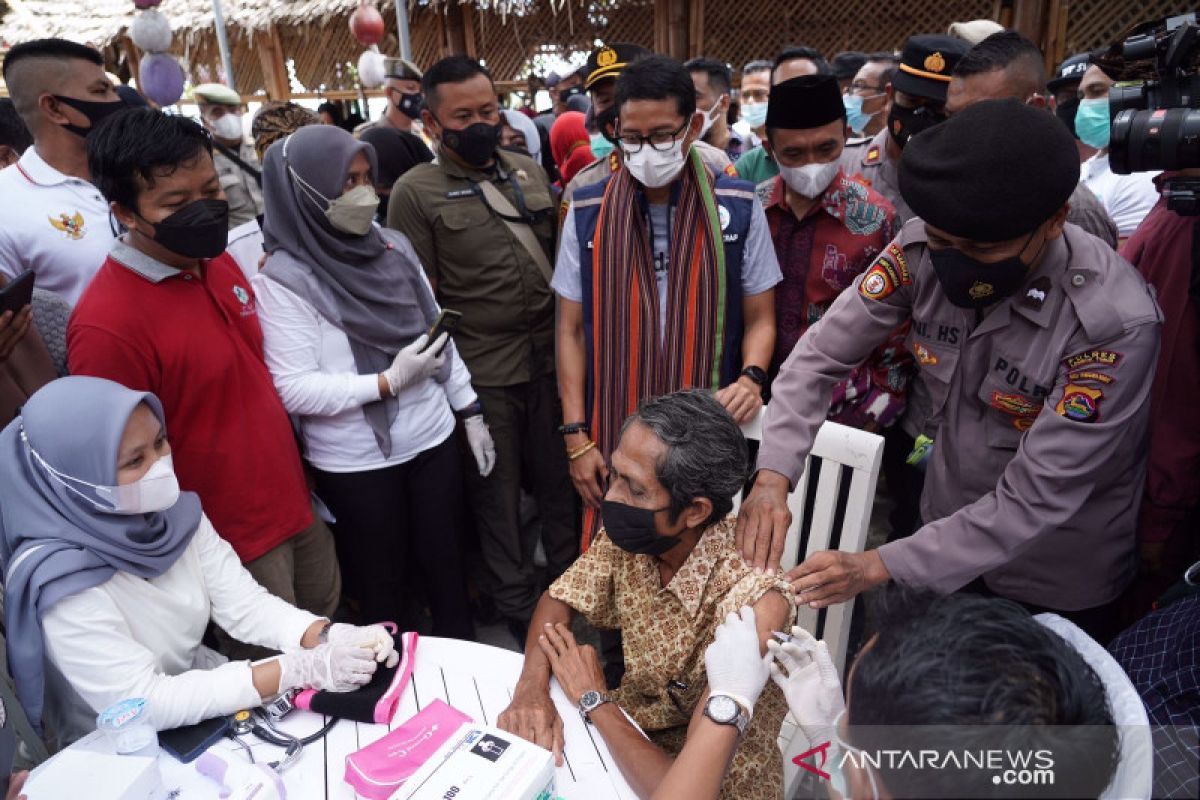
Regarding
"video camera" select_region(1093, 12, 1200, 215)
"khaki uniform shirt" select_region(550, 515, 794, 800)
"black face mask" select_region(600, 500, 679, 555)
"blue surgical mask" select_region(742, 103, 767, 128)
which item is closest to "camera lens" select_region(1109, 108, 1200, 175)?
"video camera" select_region(1093, 12, 1200, 215)

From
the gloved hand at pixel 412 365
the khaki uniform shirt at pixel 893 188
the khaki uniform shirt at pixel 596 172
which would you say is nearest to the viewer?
the khaki uniform shirt at pixel 893 188

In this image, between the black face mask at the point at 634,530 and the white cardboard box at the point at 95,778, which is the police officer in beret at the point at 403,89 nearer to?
the black face mask at the point at 634,530

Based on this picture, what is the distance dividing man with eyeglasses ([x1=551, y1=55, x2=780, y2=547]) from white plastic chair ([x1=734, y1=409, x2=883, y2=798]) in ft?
1.44

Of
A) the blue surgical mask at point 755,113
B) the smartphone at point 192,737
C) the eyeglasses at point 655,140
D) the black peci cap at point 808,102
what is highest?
the black peci cap at point 808,102

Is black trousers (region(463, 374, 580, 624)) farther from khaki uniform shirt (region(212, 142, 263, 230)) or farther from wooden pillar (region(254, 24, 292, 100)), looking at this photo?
wooden pillar (region(254, 24, 292, 100))

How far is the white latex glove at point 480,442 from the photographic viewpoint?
2635 mm

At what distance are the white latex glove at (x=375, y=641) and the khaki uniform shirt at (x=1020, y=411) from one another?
93cm

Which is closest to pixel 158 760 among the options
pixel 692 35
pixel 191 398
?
pixel 191 398

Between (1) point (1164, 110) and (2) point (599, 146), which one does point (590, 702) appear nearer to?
(1) point (1164, 110)

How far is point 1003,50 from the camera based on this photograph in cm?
211

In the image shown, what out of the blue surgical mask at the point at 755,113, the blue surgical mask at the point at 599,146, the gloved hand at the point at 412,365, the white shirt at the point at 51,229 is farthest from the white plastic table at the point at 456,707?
the blue surgical mask at the point at 755,113

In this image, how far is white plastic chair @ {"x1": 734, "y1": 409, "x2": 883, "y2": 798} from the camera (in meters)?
1.75

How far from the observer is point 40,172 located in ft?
7.58

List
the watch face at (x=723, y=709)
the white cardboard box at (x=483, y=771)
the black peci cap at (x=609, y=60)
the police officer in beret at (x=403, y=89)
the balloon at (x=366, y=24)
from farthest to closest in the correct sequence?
the balloon at (x=366, y=24) → the police officer in beret at (x=403, y=89) → the black peci cap at (x=609, y=60) → the watch face at (x=723, y=709) → the white cardboard box at (x=483, y=771)
